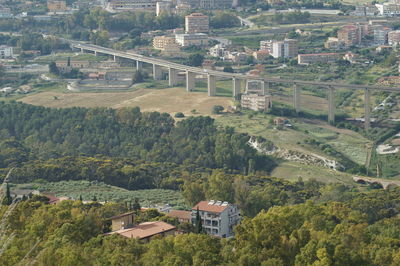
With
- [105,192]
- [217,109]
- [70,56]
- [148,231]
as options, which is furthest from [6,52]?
[148,231]

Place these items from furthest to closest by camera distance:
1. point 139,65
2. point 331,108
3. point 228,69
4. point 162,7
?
point 162,7 < point 139,65 < point 228,69 < point 331,108

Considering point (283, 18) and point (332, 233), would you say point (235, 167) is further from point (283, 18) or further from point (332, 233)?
point (283, 18)

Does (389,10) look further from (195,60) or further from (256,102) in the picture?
(256,102)

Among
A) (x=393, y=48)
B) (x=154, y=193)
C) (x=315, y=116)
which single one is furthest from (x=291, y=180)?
(x=393, y=48)

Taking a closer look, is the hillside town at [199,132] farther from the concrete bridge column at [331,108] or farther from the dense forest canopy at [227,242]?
the concrete bridge column at [331,108]

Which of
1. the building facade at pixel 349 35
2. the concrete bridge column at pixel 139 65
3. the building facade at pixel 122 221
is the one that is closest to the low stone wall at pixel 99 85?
the concrete bridge column at pixel 139 65

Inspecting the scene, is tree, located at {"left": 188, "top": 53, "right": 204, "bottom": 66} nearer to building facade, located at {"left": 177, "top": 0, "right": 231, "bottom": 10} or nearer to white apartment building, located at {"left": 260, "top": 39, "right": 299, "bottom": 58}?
white apartment building, located at {"left": 260, "top": 39, "right": 299, "bottom": 58}
